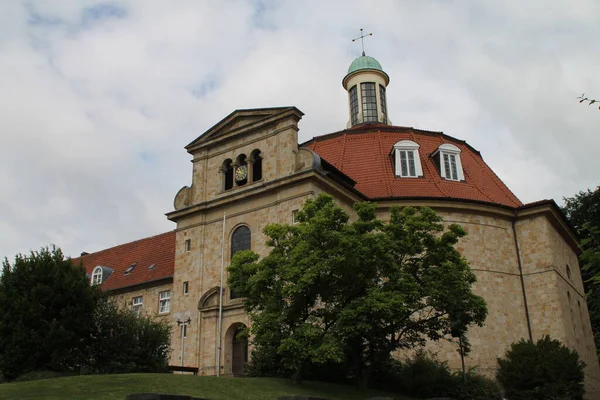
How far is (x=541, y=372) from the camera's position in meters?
28.5

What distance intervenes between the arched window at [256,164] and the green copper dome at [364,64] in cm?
1683

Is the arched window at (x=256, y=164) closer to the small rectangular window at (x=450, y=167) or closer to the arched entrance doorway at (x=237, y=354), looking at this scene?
the arched entrance doorway at (x=237, y=354)

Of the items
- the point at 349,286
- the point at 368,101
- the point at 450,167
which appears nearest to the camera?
the point at 349,286

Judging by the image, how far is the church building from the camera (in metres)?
30.2

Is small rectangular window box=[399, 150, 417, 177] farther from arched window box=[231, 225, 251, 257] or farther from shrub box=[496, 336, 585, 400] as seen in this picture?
shrub box=[496, 336, 585, 400]

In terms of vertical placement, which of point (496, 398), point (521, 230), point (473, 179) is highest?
point (473, 179)

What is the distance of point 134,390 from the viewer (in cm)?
1827

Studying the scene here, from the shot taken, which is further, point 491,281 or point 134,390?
point 491,281

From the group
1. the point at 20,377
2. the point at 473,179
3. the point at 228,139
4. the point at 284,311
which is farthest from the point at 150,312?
the point at 473,179

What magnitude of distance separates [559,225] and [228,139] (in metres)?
18.5

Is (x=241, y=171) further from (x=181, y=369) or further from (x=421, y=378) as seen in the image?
(x=421, y=378)

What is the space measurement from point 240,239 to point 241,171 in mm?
3549

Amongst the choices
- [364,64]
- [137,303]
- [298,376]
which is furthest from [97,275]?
[298,376]

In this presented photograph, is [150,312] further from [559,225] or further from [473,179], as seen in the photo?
[559,225]
